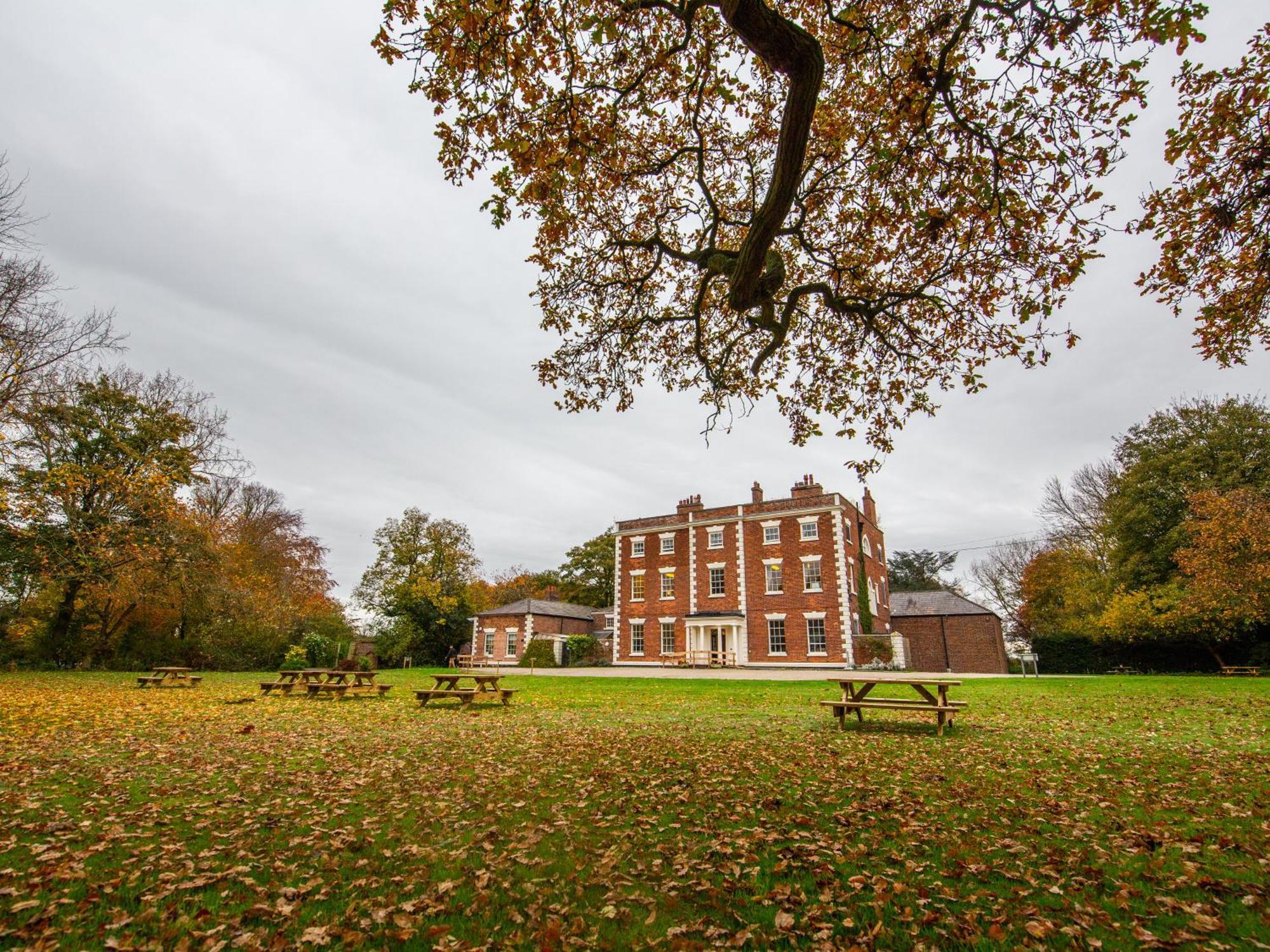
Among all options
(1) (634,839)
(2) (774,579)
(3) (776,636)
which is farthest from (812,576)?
(1) (634,839)

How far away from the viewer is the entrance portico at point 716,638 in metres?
33.8

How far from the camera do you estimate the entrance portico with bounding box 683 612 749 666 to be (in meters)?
33.8

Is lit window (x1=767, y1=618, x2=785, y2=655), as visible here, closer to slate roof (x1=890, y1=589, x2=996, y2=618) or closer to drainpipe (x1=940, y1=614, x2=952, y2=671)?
slate roof (x1=890, y1=589, x2=996, y2=618)

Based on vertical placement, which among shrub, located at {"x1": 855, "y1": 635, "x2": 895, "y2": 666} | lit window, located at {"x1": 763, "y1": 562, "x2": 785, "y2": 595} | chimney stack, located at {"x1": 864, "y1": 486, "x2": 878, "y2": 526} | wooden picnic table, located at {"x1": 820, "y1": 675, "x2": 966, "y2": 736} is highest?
chimney stack, located at {"x1": 864, "y1": 486, "x2": 878, "y2": 526}

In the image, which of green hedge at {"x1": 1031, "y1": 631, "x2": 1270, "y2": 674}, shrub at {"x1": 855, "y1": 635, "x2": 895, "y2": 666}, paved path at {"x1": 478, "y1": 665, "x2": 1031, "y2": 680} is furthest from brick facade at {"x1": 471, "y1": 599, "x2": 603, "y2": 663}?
green hedge at {"x1": 1031, "y1": 631, "x2": 1270, "y2": 674}

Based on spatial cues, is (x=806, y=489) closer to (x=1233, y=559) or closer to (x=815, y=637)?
(x=815, y=637)

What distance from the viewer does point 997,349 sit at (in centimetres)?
907

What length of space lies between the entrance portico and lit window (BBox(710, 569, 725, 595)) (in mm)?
1339

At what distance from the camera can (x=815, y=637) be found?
32.0 m

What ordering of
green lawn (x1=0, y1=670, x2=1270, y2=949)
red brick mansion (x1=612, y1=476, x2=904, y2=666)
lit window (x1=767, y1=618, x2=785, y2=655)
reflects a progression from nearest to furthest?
green lawn (x1=0, y1=670, x2=1270, y2=949), red brick mansion (x1=612, y1=476, x2=904, y2=666), lit window (x1=767, y1=618, x2=785, y2=655)

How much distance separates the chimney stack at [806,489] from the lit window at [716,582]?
21.2 feet

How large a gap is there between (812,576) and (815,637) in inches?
130

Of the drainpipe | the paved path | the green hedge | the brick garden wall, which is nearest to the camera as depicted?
the paved path

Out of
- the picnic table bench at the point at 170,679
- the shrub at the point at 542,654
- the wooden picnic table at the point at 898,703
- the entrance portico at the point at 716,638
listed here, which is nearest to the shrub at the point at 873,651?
the entrance portico at the point at 716,638
